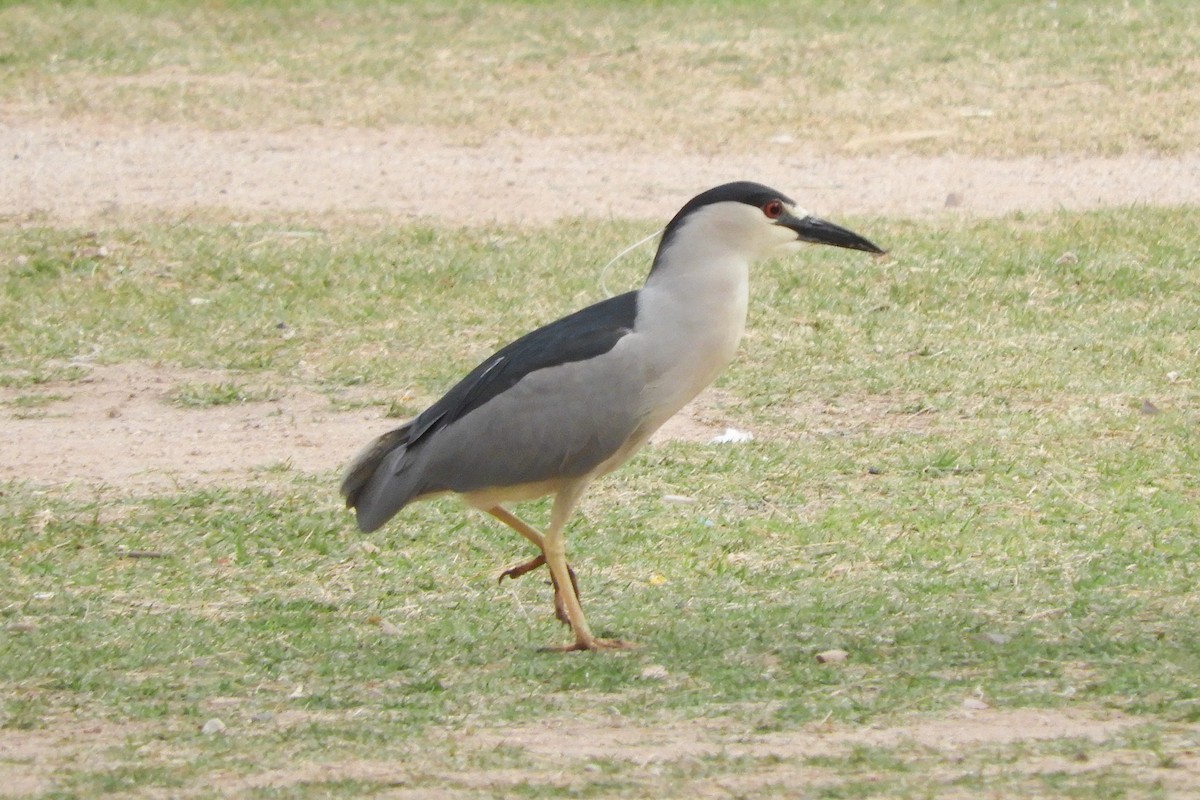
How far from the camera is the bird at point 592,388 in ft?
17.0

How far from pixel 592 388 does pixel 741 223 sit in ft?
2.01

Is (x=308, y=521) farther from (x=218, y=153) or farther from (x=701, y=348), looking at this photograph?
(x=218, y=153)

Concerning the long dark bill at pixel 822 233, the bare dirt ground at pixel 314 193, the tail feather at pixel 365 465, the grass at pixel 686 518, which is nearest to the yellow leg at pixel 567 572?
the grass at pixel 686 518

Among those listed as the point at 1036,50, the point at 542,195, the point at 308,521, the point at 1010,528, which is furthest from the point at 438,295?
the point at 1036,50

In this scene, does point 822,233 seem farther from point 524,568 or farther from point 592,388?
point 524,568

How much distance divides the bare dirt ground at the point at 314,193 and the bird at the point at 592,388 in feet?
5.36

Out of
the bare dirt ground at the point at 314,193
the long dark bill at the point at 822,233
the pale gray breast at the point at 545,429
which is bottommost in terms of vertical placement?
the bare dirt ground at the point at 314,193

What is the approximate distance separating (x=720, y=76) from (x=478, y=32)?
221 centimetres

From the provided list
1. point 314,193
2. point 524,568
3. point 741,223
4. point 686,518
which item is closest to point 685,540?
point 686,518

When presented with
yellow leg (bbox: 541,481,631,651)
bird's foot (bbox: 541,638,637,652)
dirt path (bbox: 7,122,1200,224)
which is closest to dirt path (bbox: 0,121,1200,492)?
dirt path (bbox: 7,122,1200,224)

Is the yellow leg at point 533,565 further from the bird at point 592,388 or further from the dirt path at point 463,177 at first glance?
the dirt path at point 463,177

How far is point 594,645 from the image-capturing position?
503 cm

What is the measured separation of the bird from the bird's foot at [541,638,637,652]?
18 mm

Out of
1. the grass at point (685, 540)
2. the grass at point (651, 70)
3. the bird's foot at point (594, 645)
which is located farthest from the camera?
the grass at point (651, 70)
